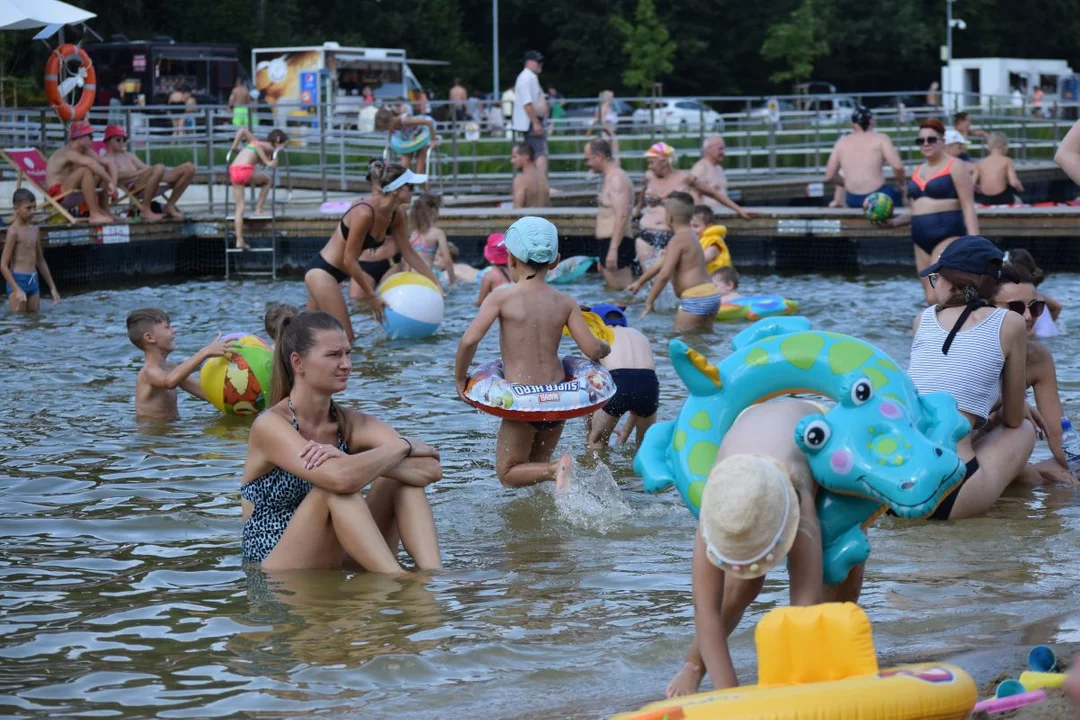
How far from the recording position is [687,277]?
39.7 ft

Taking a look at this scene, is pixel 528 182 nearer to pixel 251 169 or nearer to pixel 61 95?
pixel 251 169

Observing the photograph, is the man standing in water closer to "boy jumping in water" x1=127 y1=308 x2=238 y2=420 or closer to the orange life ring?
the orange life ring

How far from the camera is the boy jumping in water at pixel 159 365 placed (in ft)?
27.8


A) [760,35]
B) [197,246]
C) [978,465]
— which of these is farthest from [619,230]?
[760,35]

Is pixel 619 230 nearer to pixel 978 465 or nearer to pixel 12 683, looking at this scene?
pixel 978 465

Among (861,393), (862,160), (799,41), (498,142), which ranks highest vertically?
(799,41)

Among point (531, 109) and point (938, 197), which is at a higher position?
point (531, 109)

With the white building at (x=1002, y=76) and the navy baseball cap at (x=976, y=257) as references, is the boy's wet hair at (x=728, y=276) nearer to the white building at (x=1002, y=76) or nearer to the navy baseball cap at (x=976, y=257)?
the navy baseball cap at (x=976, y=257)

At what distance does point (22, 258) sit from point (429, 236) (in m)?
3.94

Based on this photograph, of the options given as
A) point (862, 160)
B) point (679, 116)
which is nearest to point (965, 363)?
point (862, 160)

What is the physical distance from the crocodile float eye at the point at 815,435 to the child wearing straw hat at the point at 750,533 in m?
0.07

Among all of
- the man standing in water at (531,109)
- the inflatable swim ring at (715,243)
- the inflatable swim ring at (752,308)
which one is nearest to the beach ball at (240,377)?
the inflatable swim ring at (752,308)

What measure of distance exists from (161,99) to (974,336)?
95.2ft

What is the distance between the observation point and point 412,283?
11.6m
